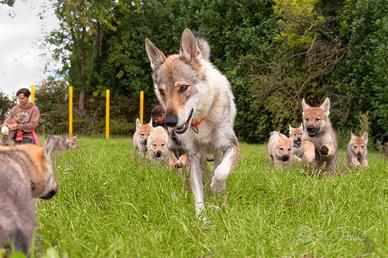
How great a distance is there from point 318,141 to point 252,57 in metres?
11.9

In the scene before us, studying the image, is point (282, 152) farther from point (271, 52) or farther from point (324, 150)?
point (271, 52)

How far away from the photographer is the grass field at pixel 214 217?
132 inches

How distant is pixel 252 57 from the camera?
2034cm

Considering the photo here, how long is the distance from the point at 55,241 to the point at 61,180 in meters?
2.27

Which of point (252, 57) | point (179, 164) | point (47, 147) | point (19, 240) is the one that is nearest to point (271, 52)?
point (252, 57)

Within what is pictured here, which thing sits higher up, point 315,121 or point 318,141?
point 315,121

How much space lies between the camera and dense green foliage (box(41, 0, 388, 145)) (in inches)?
633

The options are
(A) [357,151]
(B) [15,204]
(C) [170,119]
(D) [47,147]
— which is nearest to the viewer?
(B) [15,204]

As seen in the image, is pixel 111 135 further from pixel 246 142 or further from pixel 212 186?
pixel 212 186

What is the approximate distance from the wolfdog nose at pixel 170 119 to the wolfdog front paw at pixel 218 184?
26.2 inches

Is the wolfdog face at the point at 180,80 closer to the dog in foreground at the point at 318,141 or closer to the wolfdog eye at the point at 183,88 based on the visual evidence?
the wolfdog eye at the point at 183,88

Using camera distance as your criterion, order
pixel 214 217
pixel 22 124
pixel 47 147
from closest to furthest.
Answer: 1. pixel 47 147
2. pixel 214 217
3. pixel 22 124

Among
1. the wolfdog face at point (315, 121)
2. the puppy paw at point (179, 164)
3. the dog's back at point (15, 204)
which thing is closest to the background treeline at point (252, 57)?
the wolfdog face at point (315, 121)

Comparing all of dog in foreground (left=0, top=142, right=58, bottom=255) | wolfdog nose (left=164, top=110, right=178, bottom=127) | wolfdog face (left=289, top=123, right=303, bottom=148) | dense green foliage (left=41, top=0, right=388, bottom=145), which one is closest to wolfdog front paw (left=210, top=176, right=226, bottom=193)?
wolfdog nose (left=164, top=110, right=178, bottom=127)
